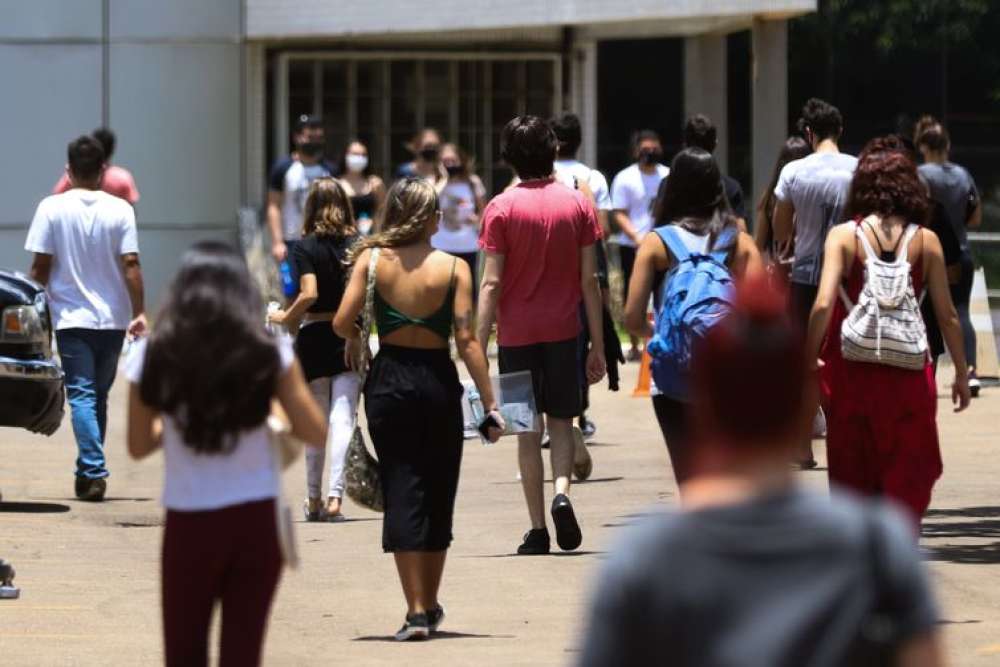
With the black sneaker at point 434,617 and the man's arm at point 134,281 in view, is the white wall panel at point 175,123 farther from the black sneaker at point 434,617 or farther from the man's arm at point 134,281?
the black sneaker at point 434,617

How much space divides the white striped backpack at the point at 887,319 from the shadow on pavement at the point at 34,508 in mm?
5230

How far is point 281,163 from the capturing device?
18.8m

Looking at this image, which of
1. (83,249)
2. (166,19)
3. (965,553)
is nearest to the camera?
(965,553)

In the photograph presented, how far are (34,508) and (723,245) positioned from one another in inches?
186

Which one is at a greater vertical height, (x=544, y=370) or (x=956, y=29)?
(x=956, y=29)

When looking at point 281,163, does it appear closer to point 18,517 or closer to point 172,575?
point 18,517

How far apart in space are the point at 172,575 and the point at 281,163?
1376 cm

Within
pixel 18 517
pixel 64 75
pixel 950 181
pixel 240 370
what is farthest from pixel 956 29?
pixel 240 370

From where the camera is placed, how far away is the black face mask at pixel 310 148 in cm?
1852

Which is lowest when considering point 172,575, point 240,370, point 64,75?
point 172,575

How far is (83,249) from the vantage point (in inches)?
464

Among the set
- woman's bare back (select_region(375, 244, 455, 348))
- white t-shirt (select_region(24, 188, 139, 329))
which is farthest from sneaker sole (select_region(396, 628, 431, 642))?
white t-shirt (select_region(24, 188, 139, 329))

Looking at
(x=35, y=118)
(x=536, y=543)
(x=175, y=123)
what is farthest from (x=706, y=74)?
(x=536, y=543)

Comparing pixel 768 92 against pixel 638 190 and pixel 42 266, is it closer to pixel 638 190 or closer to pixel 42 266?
pixel 638 190
